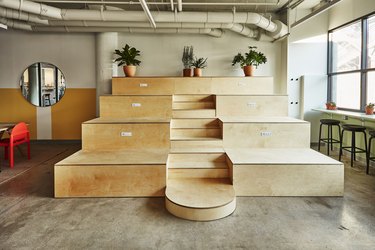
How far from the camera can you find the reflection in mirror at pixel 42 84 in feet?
24.5

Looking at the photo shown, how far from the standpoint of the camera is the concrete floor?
258 centimetres

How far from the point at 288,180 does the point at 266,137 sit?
3.46 feet

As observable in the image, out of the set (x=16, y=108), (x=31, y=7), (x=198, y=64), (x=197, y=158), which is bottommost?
(x=197, y=158)

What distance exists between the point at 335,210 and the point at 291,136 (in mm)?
1547

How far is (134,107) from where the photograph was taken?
5.62 m

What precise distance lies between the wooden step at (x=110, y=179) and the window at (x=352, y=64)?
452 cm

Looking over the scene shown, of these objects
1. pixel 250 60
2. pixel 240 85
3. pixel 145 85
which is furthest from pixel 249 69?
pixel 145 85

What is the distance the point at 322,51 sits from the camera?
7.12 m

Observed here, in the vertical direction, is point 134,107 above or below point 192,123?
above

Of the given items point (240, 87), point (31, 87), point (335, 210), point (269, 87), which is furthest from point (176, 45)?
point (335, 210)

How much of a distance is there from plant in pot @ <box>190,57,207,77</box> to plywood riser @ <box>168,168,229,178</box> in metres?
3.54

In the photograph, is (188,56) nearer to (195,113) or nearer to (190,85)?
(190,85)

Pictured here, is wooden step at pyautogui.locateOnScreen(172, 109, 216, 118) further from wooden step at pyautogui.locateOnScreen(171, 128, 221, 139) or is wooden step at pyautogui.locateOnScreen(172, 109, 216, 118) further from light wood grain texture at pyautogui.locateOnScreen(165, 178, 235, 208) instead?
light wood grain texture at pyautogui.locateOnScreen(165, 178, 235, 208)

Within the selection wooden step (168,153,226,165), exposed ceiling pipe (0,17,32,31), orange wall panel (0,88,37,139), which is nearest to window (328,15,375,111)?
wooden step (168,153,226,165)
